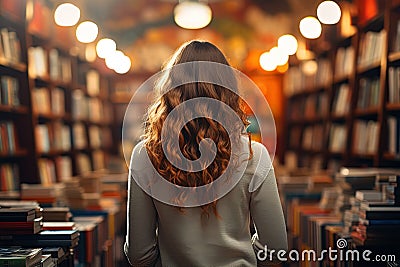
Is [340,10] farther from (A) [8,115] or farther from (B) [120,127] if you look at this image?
(B) [120,127]

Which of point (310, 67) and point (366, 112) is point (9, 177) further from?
point (310, 67)

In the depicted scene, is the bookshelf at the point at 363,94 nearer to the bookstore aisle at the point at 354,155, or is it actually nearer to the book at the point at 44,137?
the bookstore aisle at the point at 354,155

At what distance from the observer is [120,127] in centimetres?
1019

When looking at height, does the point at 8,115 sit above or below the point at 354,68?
below

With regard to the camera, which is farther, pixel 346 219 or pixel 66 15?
pixel 66 15

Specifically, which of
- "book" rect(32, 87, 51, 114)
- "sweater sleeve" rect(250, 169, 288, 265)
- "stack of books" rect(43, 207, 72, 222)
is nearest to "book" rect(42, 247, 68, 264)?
"stack of books" rect(43, 207, 72, 222)

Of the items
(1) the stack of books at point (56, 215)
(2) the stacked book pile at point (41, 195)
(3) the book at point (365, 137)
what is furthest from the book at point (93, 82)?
(1) the stack of books at point (56, 215)

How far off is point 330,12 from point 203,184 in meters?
3.78

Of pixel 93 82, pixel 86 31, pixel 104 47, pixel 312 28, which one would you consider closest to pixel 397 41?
pixel 312 28

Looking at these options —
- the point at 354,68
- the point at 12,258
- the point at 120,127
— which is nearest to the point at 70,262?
the point at 12,258

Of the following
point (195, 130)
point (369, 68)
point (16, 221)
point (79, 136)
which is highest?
point (369, 68)

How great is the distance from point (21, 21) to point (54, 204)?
1789mm

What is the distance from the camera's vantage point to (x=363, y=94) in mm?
5273

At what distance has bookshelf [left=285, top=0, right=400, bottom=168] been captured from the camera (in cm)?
434
